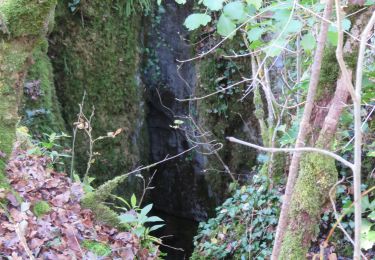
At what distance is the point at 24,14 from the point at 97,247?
4.99 feet


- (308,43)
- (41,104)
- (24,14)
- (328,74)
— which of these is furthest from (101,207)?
(41,104)

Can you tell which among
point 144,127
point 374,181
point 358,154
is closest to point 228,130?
point 144,127

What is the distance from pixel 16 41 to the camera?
2.30 meters

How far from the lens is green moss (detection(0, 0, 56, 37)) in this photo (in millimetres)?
2240

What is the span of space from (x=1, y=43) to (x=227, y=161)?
17.7 feet

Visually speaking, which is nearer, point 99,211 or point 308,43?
point 308,43

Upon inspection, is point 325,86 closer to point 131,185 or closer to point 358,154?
point 358,154

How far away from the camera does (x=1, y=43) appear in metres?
2.27

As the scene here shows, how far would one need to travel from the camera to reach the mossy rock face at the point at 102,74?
6094mm

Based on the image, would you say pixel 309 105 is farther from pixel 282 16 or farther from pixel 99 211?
pixel 99 211

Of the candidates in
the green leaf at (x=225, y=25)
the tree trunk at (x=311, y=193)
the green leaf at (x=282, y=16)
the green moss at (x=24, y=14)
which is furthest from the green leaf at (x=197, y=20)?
the green moss at (x=24, y=14)

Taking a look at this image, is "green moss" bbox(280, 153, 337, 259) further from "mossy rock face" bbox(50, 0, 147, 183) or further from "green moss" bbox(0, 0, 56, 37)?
"mossy rock face" bbox(50, 0, 147, 183)

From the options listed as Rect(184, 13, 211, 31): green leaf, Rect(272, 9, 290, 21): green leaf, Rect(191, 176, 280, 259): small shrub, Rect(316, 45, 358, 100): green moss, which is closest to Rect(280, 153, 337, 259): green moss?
Rect(316, 45, 358, 100): green moss

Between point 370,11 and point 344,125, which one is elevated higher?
point 370,11
